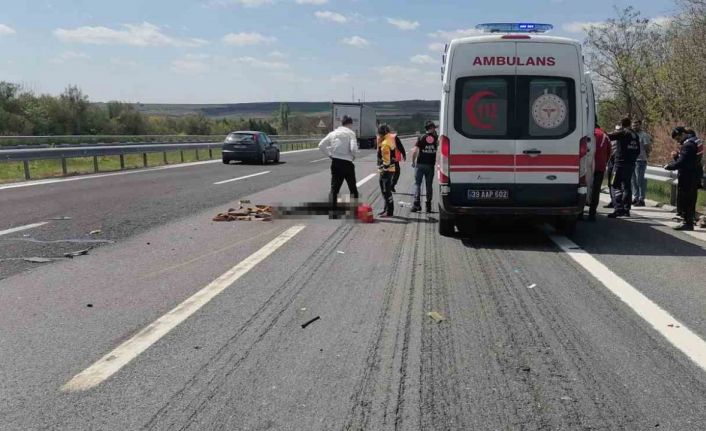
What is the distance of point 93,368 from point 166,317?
1.17 metres

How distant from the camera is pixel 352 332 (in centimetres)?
504

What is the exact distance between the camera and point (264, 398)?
382 cm

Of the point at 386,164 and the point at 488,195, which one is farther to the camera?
the point at 386,164

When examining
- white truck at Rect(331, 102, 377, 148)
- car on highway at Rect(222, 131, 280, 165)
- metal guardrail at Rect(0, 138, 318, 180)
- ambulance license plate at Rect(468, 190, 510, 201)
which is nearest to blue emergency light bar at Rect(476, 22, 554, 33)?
ambulance license plate at Rect(468, 190, 510, 201)

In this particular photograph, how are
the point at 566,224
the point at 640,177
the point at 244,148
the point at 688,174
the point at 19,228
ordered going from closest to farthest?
the point at 566,224 → the point at 19,228 → the point at 688,174 → the point at 640,177 → the point at 244,148

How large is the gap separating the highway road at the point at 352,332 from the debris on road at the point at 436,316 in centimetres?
7

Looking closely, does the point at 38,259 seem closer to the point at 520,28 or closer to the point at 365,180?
the point at 520,28

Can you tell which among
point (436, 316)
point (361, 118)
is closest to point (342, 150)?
point (436, 316)

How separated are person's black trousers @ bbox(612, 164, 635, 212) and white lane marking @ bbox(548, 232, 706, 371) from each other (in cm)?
421

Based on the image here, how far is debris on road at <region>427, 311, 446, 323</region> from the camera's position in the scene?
17.5ft

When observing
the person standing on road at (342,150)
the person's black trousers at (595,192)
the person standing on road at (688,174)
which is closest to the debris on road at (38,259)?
the person standing on road at (342,150)

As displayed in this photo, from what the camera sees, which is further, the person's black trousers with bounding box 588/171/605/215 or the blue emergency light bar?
the person's black trousers with bounding box 588/171/605/215

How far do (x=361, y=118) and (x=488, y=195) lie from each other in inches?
1787

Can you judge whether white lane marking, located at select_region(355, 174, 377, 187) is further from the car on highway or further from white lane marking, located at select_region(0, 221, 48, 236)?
white lane marking, located at select_region(0, 221, 48, 236)
